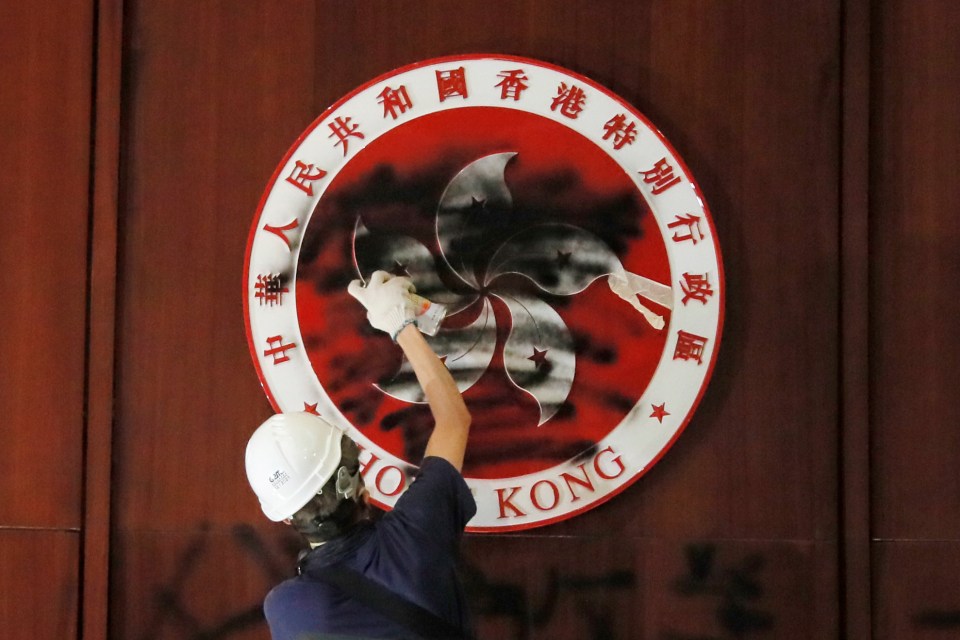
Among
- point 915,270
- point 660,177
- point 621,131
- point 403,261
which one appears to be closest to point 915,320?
point 915,270

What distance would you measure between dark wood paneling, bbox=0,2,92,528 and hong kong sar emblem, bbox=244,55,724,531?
397mm

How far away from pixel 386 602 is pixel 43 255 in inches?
43.4

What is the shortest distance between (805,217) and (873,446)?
471mm

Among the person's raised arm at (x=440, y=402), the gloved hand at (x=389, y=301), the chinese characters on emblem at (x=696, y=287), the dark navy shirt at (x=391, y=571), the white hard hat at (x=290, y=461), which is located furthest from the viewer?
the chinese characters on emblem at (x=696, y=287)

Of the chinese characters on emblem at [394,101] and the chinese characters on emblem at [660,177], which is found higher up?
the chinese characters on emblem at [394,101]

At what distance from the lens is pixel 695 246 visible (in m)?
1.84

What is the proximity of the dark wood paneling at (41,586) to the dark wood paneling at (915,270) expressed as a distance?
161cm

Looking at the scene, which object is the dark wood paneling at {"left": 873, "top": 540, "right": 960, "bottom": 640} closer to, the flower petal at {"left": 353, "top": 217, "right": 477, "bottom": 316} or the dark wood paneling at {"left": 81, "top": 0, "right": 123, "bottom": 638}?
the flower petal at {"left": 353, "top": 217, "right": 477, "bottom": 316}

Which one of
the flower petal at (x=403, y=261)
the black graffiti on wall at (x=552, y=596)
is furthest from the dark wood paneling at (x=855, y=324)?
the flower petal at (x=403, y=261)

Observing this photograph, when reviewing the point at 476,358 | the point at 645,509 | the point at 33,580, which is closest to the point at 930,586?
the point at 645,509

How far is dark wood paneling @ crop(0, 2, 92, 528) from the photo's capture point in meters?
1.91

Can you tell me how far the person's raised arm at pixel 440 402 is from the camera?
61.4 inches

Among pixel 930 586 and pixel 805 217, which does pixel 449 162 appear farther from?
pixel 930 586

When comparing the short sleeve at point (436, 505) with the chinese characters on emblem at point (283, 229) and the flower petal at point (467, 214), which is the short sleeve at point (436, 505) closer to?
the flower petal at point (467, 214)
